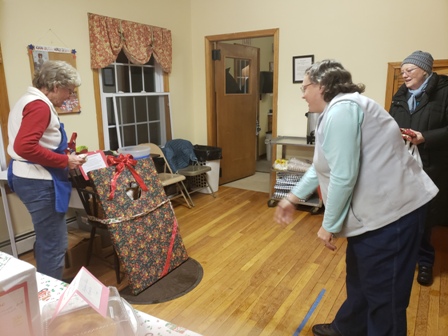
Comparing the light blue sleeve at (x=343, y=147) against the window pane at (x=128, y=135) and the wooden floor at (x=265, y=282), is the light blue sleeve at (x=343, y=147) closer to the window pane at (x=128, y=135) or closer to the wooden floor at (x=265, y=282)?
the wooden floor at (x=265, y=282)

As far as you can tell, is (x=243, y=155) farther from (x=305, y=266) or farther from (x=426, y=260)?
(x=426, y=260)

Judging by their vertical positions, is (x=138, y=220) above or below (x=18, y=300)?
below

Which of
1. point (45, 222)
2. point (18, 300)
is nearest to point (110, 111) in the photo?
point (45, 222)

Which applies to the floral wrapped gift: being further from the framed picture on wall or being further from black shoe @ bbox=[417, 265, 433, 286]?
the framed picture on wall

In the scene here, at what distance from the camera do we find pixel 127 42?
3.58 m

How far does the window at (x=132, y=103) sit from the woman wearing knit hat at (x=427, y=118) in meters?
2.67

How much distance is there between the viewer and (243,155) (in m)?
5.24

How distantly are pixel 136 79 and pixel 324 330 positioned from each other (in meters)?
3.21

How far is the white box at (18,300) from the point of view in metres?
0.61

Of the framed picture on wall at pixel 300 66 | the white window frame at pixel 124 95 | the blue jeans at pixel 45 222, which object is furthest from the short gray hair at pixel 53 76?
the framed picture on wall at pixel 300 66

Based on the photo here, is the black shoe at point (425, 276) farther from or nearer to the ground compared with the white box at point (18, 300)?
nearer to the ground

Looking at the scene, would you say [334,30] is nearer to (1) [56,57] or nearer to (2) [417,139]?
(2) [417,139]

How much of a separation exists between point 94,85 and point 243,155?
2.46 metres

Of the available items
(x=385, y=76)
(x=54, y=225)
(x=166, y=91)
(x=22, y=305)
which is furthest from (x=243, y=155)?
(x=22, y=305)
